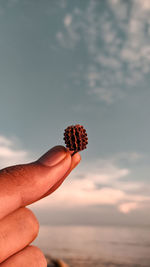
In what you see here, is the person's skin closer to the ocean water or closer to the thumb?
the thumb

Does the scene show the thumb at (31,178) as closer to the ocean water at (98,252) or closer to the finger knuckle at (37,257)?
the finger knuckle at (37,257)

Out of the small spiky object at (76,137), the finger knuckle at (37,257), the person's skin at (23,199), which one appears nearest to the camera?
the person's skin at (23,199)

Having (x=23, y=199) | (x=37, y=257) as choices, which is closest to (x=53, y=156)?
(x=23, y=199)

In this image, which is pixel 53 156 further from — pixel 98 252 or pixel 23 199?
pixel 98 252

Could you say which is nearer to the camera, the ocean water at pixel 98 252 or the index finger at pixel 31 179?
the index finger at pixel 31 179

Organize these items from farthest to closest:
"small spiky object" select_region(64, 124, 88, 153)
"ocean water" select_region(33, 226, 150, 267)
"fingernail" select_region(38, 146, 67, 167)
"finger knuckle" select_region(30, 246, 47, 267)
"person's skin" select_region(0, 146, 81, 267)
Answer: "ocean water" select_region(33, 226, 150, 267)
"small spiky object" select_region(64, 124, 88, 153)
"fingernail" select_region(38, 146, 67, 167)
"finger knuckle" select_region(30, 246, 47, 267)
"person's skin" select_region(0, 146, 81, 267)

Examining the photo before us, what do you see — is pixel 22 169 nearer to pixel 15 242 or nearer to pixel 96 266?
pixel 15 242

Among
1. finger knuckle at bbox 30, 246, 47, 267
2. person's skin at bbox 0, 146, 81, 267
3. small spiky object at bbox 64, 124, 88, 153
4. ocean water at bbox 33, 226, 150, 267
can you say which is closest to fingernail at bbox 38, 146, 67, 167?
person's skin at bbox 0, 146, 81, 267

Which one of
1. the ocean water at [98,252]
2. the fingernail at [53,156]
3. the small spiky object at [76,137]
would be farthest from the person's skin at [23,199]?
the ocean water at [98,252]
